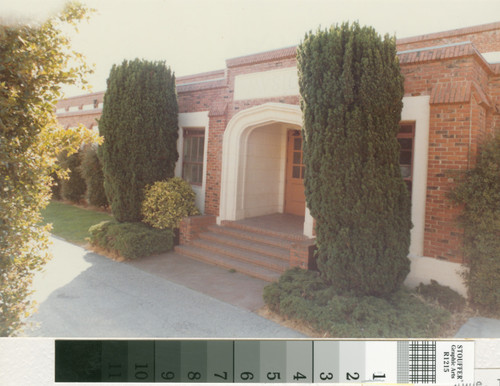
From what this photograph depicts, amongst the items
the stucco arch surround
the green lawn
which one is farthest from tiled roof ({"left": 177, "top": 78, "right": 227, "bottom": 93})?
the green lawn

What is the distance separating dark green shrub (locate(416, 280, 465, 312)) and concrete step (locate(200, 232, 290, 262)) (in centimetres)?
218

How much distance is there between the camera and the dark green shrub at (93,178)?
33.1ft

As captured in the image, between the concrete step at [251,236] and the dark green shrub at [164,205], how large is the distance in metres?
0.78

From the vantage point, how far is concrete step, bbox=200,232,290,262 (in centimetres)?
630

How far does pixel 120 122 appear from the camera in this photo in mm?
7430

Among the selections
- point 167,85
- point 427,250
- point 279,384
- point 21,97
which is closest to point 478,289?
point 427,250

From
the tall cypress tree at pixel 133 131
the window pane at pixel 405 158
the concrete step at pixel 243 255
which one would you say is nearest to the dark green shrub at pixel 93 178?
the tall cypress tree at pixel 133 131

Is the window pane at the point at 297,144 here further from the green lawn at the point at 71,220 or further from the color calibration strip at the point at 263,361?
the color calibration strip at the point at 263,361

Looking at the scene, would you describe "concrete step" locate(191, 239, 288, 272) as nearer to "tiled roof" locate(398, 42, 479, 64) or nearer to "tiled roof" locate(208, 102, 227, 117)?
"tiled roof" locate(208, 102, 227, 117)

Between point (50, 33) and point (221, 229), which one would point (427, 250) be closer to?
point (221, 229)

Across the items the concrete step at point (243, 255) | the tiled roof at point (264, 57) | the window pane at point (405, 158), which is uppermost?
the tiled roof at point (264, 57)

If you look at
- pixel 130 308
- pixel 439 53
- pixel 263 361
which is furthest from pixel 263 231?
pixel 439 53

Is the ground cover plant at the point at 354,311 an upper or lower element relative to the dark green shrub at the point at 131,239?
lower

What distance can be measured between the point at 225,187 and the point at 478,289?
197 inches
